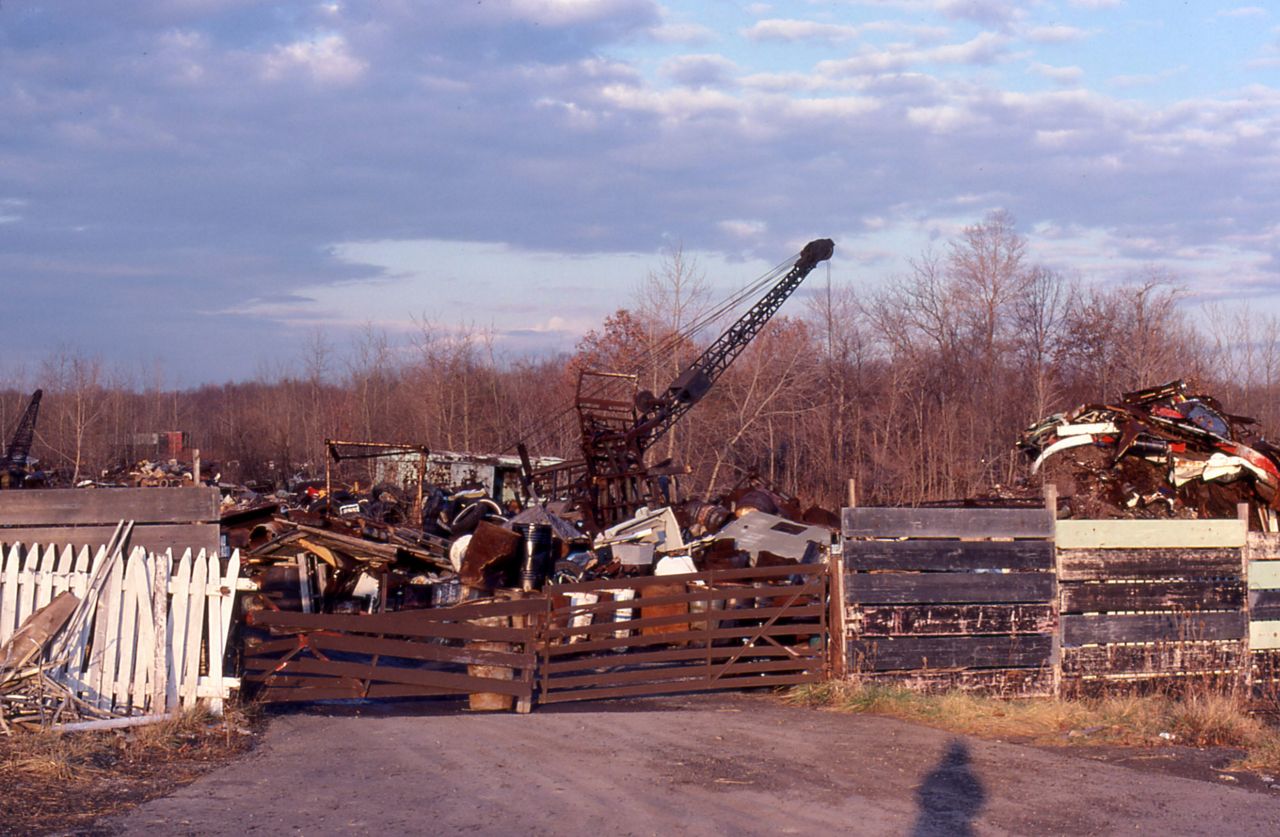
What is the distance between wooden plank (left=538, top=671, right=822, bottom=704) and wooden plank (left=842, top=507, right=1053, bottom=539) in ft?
4.76

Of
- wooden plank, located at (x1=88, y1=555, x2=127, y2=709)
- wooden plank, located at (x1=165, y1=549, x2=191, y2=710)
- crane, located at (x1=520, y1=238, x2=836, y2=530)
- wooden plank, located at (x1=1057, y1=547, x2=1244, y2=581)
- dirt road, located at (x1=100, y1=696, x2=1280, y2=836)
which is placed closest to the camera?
dirt road, located at (x1=100, y1=696, x2=1280, y2=836)

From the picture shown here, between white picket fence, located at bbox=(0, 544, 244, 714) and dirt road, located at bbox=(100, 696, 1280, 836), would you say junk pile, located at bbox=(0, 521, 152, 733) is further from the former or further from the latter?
dirt road, located at bbox=(100, 696, 1280, 836)

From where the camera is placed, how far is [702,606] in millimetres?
11484

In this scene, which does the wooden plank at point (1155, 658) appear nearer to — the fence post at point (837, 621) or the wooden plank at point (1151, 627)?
the wooden plank at point (1151, 627)

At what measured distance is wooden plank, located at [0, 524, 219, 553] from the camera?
31.3ft

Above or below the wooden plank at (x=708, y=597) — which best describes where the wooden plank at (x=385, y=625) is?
below

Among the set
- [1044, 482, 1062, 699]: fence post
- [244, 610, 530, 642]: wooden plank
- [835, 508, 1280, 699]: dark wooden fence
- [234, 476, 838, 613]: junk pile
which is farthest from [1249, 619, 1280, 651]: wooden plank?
[244, 610, 530, 642]: wooden plank

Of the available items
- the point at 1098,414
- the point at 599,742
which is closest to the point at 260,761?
the point at 599,742

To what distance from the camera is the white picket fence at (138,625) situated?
26.0 ft

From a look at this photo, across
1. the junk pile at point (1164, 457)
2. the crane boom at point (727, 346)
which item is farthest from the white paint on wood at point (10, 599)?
the crane boom at point (727, 346)

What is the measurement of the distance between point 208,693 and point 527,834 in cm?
340

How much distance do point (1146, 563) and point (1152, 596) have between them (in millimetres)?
324

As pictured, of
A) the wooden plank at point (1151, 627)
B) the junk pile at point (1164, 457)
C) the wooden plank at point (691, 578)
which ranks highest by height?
the junk pile at point (1164, 457)

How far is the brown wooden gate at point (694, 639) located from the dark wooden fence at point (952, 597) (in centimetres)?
53
